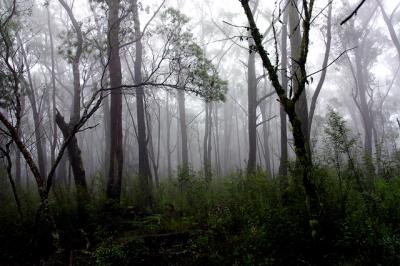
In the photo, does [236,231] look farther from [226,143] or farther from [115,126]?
[226,143]

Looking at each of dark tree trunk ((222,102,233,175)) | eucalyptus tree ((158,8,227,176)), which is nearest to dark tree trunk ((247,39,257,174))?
eucalyptus tree ((158,8,227,176))

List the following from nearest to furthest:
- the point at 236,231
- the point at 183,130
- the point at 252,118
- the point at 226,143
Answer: the point at 236,231
the point at 252,118
the point at 183,130
the point at 226,143

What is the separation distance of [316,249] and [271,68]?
7.74 ft

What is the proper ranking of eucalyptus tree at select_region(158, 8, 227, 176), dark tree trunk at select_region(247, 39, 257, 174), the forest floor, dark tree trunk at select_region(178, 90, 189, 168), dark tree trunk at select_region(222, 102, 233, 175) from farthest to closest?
dark tree trunk at select_region(222, 102, 233, 175) → dark tree trunk at select_region(178, 90, 189, 168) → dark tree trunk at select_region(247, 39, 257, 174) → eucalyptus tree at select_region(158, 8, 227, 176) → the forest floor

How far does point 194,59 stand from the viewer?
9320mm

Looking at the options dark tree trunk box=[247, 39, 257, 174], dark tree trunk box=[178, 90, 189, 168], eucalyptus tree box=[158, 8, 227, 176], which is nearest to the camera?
eucalyptus tree box=[158, 8, 227, 176]

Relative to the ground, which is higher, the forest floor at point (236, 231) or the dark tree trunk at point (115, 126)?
the dark tree trunk at point (115, 126)

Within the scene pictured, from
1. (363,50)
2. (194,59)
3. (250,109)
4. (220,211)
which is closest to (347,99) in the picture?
(363,50)

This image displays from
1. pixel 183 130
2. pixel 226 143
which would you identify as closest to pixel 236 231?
pixel 183 130

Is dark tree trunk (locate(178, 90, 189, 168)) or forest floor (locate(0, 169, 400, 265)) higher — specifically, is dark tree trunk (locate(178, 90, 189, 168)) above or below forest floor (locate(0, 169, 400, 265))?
above

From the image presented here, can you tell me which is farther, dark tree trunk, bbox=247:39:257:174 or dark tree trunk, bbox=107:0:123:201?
dark tree trunk, bbox=247:39:257:174

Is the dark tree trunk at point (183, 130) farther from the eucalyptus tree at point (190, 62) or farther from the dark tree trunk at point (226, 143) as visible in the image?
the eucalyptus tree at point (190, 62)

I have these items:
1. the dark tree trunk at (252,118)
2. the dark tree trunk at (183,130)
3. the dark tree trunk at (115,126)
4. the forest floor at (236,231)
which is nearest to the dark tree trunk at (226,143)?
the dark tree trunk at (183,130)

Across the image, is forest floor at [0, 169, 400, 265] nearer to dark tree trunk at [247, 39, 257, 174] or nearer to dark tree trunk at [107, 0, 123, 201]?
dark tree trunk at [107, 0, 123, 201]
